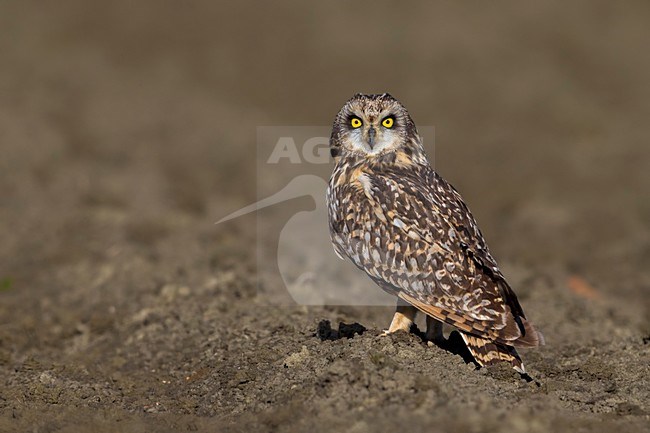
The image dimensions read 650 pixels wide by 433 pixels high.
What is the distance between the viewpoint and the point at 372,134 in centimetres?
826

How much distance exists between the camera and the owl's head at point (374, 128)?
27.0 feet

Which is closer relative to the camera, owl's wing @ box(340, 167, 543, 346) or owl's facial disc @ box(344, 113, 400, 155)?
owl's wing @ box(340, 167, 543, 346)

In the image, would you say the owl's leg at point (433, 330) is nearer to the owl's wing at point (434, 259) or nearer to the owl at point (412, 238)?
the owl at point (412, 238)

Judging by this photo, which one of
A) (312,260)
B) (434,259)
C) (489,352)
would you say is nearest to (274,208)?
(312,260)

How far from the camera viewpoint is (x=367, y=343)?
7.82 metres

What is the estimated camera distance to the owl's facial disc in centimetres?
827

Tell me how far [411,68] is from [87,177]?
10.7 m

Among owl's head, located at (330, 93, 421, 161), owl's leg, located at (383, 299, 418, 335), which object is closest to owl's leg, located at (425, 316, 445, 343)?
owl's leg, located at (383, 299, 418, 335)
